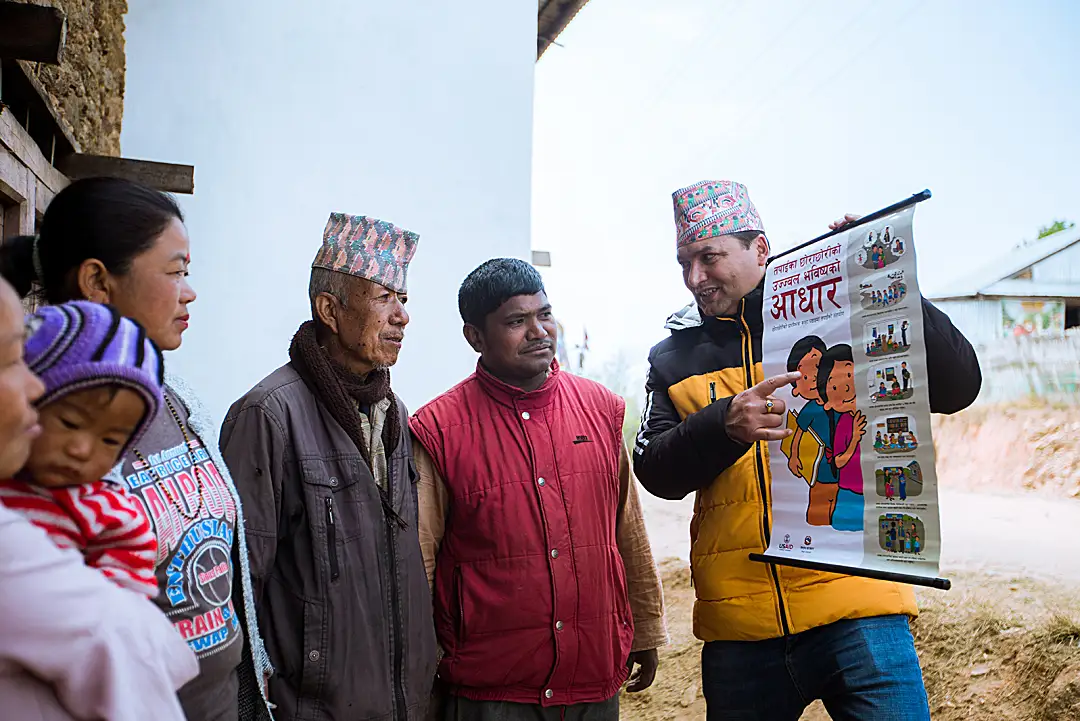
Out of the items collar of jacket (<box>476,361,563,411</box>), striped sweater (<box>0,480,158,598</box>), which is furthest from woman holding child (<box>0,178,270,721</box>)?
collar of jacket (<box>476,361,563,411</box>)

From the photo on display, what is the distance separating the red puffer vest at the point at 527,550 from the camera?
2.40 metres

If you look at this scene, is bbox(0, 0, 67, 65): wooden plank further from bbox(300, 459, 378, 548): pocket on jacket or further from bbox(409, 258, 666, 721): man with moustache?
bbox(300, 459, 378, 548): pocket on jacket

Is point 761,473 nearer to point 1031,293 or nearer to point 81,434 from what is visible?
point 81,434

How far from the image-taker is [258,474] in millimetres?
2070

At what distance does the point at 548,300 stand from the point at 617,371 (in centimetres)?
1312

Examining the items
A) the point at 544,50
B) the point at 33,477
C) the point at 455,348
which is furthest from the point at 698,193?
the point at 544,50

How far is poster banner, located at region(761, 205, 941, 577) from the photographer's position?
79.7 inches

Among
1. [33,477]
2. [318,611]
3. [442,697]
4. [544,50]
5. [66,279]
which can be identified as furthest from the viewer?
[544,50]

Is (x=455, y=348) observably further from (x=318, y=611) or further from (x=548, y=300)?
(x=318, y=611)

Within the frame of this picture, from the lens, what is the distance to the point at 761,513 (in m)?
2.35

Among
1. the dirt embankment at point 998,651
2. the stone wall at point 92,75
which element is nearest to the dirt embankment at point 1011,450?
the dirt embankment at point 998,651

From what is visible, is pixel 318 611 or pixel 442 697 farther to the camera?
pixel 442 697

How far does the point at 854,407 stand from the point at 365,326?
1.33 m

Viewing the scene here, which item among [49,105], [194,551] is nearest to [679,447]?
[194,551]
